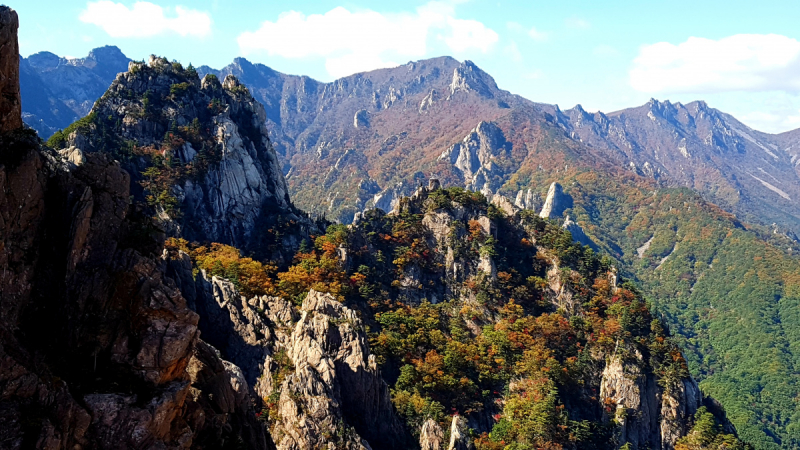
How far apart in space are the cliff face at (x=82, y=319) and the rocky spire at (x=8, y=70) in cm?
5

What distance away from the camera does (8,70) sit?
19828 mm

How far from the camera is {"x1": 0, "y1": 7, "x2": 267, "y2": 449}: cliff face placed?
685 inches

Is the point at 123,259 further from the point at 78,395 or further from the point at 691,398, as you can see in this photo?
the point at 691,398

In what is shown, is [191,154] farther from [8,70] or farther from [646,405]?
[646,405]

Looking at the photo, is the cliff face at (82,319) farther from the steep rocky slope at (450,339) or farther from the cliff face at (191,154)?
the cliff face at (191,154)

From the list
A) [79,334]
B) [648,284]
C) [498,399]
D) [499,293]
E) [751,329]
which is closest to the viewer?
[79,334]

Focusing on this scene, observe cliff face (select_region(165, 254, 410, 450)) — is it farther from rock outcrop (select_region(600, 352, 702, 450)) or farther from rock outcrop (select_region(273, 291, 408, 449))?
rock outcrop (select_region(600, 352, 702, 450))

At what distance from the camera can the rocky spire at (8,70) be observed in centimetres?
1958

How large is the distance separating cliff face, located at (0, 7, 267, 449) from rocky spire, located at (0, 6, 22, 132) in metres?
0.05

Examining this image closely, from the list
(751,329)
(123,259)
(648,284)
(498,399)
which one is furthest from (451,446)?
(648,284)

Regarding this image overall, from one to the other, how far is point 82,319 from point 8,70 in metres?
10.1

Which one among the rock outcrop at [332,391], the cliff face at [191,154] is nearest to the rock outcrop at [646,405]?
the rock outcrop at [332,391]

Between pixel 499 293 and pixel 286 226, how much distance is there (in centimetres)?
3186

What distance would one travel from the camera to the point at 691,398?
57500 mm
